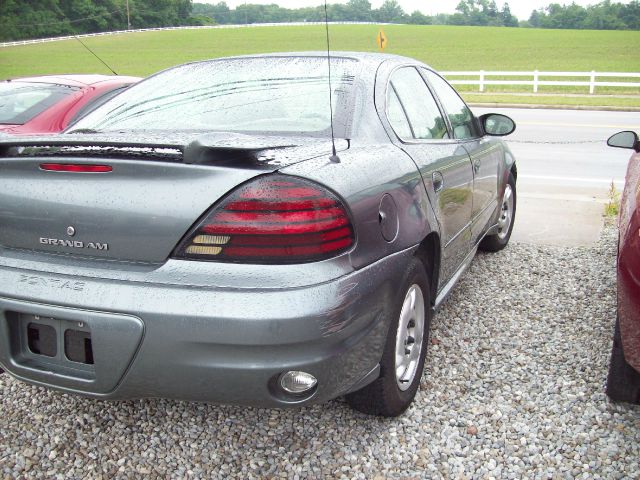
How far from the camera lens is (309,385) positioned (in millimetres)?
2029

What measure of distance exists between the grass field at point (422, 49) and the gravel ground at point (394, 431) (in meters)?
15.0

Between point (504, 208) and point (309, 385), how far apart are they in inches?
139

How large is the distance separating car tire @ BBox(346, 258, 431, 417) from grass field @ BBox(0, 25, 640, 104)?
15.1m

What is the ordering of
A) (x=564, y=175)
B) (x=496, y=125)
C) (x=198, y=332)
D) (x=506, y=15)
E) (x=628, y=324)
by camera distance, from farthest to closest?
1. (x=506, y=15)
2. (x=564, y=175)
3. (x=496, y=125)
4. (x=628, y=324)
5. (x=198, y=332)

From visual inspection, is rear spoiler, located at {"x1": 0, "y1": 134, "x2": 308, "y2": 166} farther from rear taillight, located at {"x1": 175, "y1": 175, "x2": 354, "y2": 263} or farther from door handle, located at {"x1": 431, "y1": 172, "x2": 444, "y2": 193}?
door handle, located at {"x1": 431, "y1": 172, "x2": 444, "y2": 193}

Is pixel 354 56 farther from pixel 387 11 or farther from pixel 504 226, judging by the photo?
pixel 504 226

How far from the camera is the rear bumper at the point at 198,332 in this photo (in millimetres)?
1880

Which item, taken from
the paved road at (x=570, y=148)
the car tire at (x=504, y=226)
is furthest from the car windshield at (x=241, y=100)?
the paved road at (x=570, y=148)

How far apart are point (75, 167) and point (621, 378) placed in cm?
239

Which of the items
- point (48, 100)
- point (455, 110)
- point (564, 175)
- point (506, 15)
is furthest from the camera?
point (506, 15)

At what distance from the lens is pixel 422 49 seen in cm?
3872

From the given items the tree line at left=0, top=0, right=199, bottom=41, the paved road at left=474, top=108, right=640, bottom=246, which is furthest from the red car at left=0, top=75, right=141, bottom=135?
the paved road at left=474, top=108, right=640, bottom=246

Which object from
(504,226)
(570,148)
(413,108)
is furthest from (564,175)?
(413,108)

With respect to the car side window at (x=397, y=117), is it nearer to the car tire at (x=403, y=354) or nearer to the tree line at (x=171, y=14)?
the tree line at (x=171, y=14)
